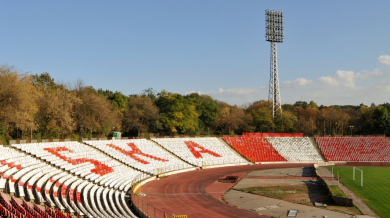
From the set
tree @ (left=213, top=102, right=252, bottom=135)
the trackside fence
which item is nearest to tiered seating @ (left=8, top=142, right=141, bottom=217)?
the trackside fence

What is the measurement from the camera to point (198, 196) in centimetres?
3741

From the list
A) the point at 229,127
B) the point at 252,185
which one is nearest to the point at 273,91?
the point at 229,127

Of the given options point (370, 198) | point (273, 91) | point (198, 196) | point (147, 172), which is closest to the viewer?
point (370, 198)

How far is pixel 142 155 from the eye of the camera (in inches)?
2099

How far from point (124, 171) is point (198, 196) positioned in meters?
10.8

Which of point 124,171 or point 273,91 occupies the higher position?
point 273,91

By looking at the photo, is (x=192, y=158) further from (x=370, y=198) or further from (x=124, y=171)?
(x=370, y=198)

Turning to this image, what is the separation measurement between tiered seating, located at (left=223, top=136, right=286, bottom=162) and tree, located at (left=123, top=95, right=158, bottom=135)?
21358 millimetres

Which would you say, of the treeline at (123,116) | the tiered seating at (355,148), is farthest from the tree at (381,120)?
the tiered seating at (355,148)

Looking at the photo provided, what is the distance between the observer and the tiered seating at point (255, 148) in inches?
2689

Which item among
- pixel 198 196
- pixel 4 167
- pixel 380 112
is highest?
pixel 380 112

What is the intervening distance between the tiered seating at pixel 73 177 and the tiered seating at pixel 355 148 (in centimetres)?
4257

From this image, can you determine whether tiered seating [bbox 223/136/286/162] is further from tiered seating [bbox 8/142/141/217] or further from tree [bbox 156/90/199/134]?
tiered seating [bbox 8/142/141/217]

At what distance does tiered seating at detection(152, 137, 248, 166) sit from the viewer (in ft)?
199
